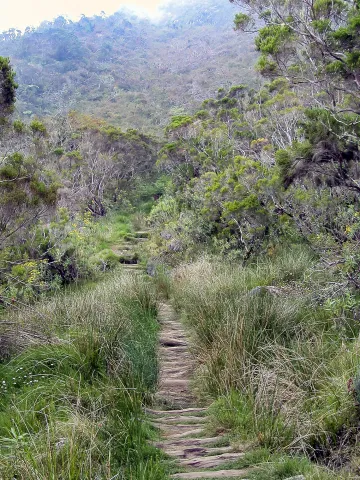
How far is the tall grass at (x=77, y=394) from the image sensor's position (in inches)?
107

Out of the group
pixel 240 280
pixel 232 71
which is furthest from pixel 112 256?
pixel 232 71

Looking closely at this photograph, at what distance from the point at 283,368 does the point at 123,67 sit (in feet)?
222

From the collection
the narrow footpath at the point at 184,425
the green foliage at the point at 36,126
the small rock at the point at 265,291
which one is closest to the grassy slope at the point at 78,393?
the narrow footpath at the point at 184,425

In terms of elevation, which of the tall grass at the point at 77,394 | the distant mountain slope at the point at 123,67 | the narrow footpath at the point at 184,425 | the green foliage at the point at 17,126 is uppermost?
the distant mountain slope at the point at 123,67

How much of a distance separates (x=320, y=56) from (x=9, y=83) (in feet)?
15.6

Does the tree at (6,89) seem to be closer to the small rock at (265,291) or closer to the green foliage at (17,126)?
the green foliage at (17,126)

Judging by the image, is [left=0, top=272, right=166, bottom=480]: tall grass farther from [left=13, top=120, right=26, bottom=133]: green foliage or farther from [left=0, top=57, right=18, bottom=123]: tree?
[left=0, top=57, right=18, bottom=123]: tree

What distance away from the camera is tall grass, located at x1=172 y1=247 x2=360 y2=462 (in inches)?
140

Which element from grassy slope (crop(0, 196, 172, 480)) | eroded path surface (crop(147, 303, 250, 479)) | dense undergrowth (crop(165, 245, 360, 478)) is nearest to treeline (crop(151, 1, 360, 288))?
dense undergrowth (crop(165, 245, 360, 478))

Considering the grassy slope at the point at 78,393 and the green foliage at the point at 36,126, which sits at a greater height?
the green foliage at the point at 36,126

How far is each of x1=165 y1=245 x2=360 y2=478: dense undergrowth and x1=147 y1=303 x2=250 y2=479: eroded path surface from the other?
175 mm

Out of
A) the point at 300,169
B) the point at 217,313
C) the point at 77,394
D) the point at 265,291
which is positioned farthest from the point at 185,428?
the point at 300,169

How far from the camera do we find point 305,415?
364cm

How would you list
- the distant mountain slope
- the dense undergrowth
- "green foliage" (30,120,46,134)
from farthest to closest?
the distant mountain slope
"green foliage" (30,120,46,134)
the dense undergrowth
